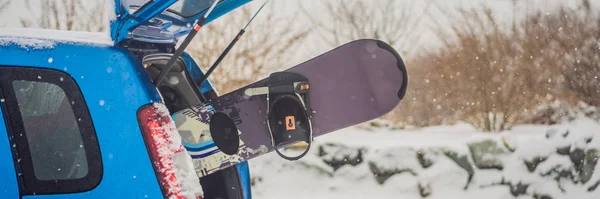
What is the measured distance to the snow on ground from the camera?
6.09m

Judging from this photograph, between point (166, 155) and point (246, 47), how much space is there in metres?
7.41

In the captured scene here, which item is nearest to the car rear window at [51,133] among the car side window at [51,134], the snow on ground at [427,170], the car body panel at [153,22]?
the car side window at [51,134]

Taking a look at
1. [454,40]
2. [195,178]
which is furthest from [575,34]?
[195,178]

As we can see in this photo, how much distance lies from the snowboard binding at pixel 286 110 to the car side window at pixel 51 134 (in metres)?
0.97

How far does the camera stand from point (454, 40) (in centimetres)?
931

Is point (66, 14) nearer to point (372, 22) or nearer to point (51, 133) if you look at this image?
point (372, 22)

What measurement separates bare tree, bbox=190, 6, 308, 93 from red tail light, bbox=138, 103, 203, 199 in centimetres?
671

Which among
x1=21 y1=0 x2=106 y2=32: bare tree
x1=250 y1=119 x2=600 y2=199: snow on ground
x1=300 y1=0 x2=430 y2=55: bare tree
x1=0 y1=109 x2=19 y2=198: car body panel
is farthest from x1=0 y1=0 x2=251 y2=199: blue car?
x1=300 y1=0 x2=430 y2=55: bare tree

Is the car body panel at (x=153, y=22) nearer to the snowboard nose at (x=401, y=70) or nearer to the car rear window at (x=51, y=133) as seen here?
the car rear window at (x=51, y=133)

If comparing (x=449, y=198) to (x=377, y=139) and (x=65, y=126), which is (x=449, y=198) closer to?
(x=377, y=139)

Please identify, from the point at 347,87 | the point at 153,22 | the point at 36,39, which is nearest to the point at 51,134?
the point at 36,39

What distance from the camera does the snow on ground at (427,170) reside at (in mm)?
6086

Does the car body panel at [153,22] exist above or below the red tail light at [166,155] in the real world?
above

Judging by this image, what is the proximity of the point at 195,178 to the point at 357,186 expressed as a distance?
4792 mm
